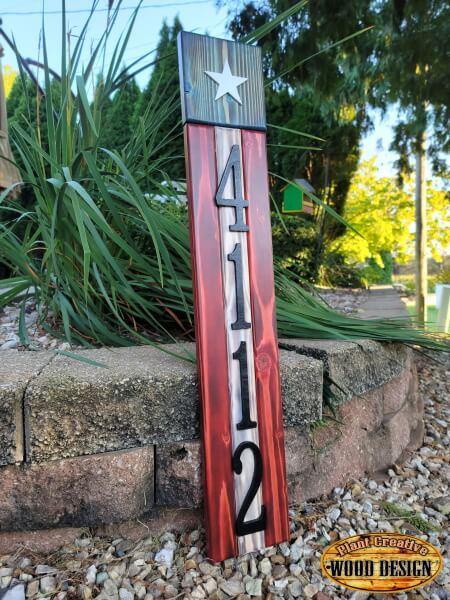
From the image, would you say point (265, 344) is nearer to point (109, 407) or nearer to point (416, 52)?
point (109, 407)

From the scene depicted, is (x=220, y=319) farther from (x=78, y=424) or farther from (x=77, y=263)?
(x=77, y=263)

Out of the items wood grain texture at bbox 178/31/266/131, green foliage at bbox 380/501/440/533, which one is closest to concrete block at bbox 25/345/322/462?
green foliage at bbox 380/501/440/533

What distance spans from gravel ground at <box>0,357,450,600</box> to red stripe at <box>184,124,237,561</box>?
68 millimetres

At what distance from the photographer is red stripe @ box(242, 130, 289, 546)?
101 cm

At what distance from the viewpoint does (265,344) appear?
1018mm

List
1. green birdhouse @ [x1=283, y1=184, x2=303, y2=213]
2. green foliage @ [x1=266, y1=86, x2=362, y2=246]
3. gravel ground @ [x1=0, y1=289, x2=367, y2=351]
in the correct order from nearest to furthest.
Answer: gravel ground @ [x1=0, y1=289, x2=367, y2=351]
green birdhouse @ [x1=283, y1=184, x2=303, y2=213]
green foliage @ [x1=266, y1=86, x2=362, y2=246]

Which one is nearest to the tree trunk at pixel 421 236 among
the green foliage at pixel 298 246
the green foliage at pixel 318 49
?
the green foliage at pixel 318 49

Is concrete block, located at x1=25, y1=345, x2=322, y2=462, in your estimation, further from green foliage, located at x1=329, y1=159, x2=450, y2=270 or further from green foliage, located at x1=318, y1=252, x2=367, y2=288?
green foliage, located at x1=329, y1=159, x2=450, y2=270

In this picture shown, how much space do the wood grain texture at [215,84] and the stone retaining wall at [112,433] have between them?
0.58 metres

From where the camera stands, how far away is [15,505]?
0.94m

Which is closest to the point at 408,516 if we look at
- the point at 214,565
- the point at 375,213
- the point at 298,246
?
the point at 214,565

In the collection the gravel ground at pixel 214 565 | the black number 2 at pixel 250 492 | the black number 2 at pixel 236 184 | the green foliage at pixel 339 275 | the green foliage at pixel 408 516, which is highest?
the black number 2 at pixel 236 184

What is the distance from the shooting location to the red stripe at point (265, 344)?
1006 millimetres

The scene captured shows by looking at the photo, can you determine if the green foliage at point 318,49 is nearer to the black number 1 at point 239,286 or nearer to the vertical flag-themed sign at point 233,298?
the vertical flag-themed sign at point 233,298
